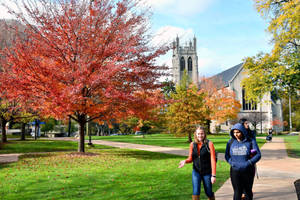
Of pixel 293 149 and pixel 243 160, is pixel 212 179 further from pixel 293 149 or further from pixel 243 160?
pixel 293 149

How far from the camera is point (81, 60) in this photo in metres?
12.2

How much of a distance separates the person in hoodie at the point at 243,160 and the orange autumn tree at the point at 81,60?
7320mm

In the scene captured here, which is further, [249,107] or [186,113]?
[249,107]

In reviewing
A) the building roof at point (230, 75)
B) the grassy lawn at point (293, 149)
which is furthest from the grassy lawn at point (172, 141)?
the building roof at point (230, 75)

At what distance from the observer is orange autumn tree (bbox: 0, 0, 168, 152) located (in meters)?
11.3

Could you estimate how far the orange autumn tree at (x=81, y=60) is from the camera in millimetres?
11328

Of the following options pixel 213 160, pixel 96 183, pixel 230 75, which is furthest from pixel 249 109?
pixel 213 160

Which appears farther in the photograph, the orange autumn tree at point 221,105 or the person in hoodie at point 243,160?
the orange autumn tree at point 221,105

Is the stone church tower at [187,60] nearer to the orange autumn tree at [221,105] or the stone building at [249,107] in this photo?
the stone building at [249,107]

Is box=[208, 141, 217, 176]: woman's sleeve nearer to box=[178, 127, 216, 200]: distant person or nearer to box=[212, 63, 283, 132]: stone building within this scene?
box=[178, 127, 216, 200]: distant person

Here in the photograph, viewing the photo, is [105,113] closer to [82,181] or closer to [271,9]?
[82,181]

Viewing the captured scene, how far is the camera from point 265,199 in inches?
220

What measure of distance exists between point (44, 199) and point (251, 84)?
49.0 feet

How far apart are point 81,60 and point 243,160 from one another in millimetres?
9401
